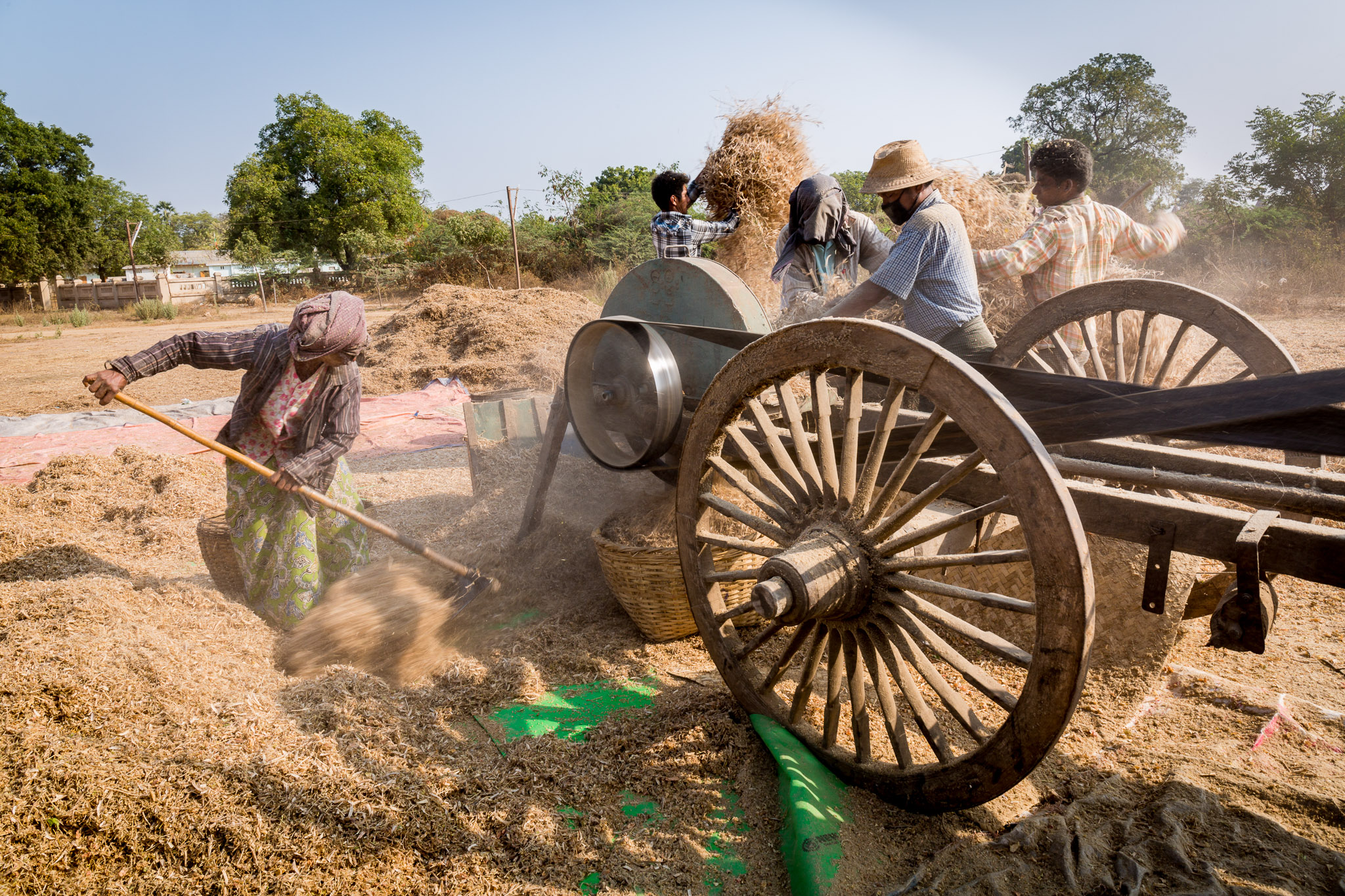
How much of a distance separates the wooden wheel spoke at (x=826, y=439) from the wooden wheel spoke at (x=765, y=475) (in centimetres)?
14

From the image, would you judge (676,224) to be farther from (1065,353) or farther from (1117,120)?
(1117,120)

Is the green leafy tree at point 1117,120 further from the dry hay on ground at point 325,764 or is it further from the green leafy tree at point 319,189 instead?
the green leafy tree at point 319,189

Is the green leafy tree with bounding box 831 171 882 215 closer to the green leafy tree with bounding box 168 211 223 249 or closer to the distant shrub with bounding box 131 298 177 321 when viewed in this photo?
the distant shrub with bounding box 131 298 177 321

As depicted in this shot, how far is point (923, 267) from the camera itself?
2859 millimetres

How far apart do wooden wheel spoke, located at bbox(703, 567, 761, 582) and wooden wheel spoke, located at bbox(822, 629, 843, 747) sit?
0.28 meters

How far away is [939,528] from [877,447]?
0.25m

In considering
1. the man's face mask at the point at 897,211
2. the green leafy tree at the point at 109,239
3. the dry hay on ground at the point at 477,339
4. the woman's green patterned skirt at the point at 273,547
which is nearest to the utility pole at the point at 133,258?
the green leafy tree at the point at 109,239

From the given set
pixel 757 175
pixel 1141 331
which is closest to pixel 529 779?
pixel 1141 331

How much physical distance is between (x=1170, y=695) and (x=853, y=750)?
4.19 ft

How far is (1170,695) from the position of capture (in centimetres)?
265

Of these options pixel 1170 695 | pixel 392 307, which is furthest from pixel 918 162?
pixel 392 307

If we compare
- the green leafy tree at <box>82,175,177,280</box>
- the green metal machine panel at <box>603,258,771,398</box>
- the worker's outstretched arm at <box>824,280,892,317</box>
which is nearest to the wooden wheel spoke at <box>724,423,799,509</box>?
the worker's outstretched arm at <box>824,280,892,317</box>

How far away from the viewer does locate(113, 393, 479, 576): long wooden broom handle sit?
3.09 metres

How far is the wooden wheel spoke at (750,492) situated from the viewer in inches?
86.1
